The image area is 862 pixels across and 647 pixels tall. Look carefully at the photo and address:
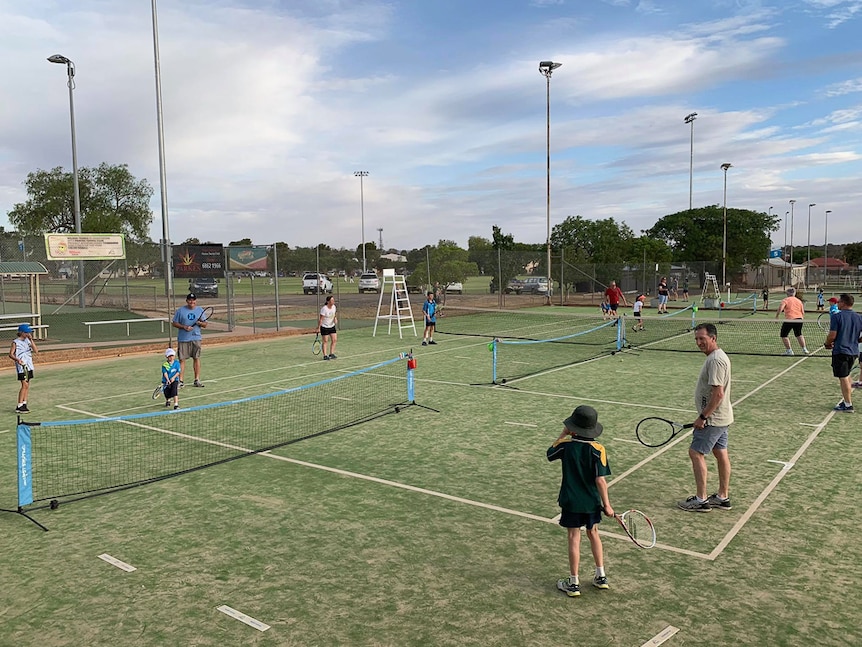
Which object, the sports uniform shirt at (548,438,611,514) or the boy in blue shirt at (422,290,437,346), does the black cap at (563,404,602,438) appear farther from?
the boy in blue shirt at (422,290,437,346)

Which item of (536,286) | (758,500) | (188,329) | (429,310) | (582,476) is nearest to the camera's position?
(582,476)

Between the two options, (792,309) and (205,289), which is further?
(205,289)

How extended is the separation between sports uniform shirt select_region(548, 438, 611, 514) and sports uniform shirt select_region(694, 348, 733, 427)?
244 centimetres

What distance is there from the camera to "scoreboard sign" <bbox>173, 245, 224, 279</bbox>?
25.5m

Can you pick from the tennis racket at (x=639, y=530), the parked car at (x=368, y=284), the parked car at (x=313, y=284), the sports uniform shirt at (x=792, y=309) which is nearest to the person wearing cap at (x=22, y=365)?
the tennis racket at (x=639, y=530)

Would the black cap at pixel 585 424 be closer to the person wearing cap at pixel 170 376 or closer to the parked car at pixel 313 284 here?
the person wearing cap at pixel 170 376

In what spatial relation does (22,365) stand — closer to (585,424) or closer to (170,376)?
(170,376)

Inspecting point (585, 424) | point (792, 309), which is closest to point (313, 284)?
point (792, 309)

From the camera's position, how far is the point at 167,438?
1111cm

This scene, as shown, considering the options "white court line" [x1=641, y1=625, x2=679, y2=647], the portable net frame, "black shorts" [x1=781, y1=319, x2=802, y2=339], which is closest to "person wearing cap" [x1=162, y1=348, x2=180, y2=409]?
the portable net frame

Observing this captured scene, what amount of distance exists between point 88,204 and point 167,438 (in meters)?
57.3

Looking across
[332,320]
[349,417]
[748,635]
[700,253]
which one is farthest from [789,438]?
[700,253]

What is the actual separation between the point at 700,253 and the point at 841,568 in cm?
8577

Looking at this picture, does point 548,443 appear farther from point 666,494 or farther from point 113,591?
point 113,591
